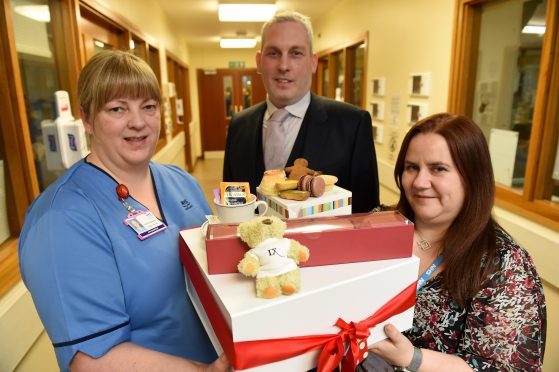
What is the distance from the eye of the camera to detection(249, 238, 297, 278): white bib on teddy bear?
662 mm

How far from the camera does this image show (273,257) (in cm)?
67

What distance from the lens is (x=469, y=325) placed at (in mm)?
951

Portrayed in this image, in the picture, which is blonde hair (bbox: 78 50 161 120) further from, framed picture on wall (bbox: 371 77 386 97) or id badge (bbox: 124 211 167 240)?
framed picture on wall (bbox: 371 77 386 97)

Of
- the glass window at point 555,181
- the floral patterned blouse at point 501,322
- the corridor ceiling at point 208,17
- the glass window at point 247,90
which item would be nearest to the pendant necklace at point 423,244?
the floral patterned blouse at point 501,322

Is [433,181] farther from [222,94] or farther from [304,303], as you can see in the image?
[222,94]

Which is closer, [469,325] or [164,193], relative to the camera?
[469,325]

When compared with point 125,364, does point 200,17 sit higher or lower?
higher

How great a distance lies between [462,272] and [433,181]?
0.26 metres

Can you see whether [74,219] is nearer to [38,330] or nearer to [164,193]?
[164,193]

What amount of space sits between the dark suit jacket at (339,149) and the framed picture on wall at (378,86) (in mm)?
2330

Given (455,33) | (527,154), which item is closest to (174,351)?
(527,154)

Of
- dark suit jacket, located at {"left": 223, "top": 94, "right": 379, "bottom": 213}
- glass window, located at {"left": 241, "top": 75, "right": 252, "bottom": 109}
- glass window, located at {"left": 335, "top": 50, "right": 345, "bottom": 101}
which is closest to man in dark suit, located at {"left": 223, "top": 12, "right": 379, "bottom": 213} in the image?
dark suit jacket, located at {"left": 223, "top": 94, "right": 379, "bottom": 213}

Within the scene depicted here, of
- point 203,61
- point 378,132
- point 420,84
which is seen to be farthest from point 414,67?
point 203,61

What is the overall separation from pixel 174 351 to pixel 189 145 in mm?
7058
